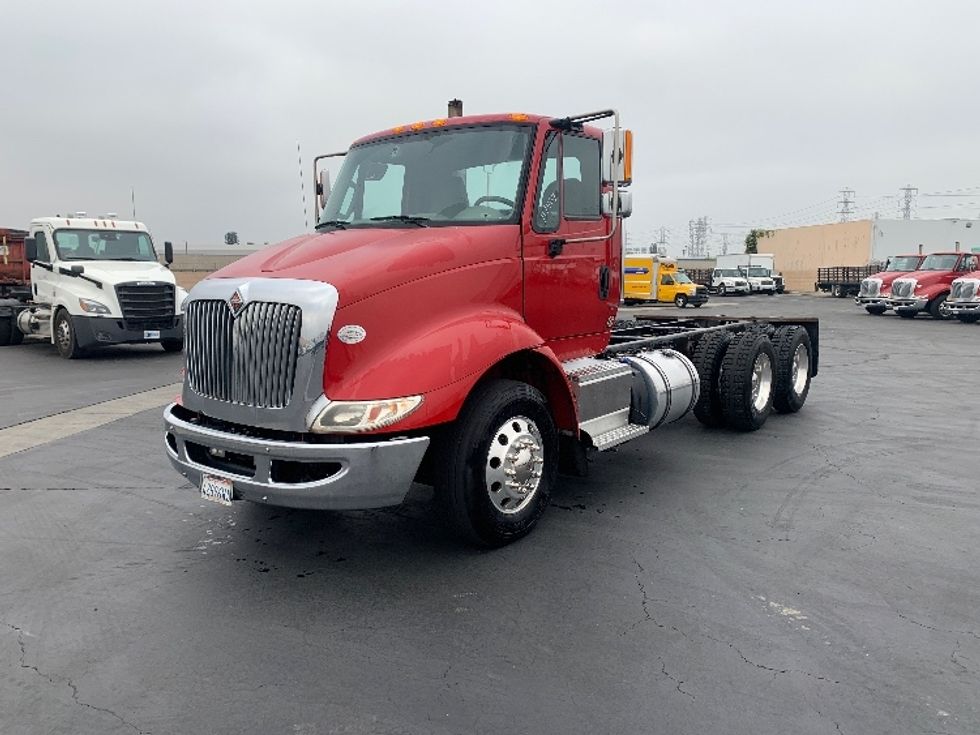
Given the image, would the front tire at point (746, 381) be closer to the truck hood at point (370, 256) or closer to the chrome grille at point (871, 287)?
the truck hood at point (370, 256)

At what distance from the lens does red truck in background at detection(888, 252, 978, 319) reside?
2541cm

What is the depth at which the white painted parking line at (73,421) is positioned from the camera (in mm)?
7375

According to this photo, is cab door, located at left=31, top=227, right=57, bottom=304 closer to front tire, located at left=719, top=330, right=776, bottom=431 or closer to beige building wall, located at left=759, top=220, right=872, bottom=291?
front tire, located at left=719, top=330, right=776, bottom=431

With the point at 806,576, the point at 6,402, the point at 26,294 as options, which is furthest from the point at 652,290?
the point at 806,576

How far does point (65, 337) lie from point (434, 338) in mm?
12845

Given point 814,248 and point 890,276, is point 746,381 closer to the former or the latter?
point 890,276

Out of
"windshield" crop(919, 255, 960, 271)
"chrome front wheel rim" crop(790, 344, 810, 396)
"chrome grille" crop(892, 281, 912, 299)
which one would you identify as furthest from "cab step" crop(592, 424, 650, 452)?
"windshield" crop(919, 255, 960, 271)

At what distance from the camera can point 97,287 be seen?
1362cm

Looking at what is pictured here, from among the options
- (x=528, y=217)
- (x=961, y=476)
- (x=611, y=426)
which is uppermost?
(x=528, y=217)

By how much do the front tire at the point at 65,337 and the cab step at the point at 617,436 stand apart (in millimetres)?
12000

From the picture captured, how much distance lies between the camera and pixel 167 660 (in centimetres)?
323

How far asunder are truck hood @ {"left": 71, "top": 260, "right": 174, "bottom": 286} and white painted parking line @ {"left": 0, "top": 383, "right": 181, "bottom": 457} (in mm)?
4366

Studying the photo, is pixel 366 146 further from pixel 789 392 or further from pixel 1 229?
pixel 1 229

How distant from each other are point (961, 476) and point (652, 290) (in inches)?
1143
